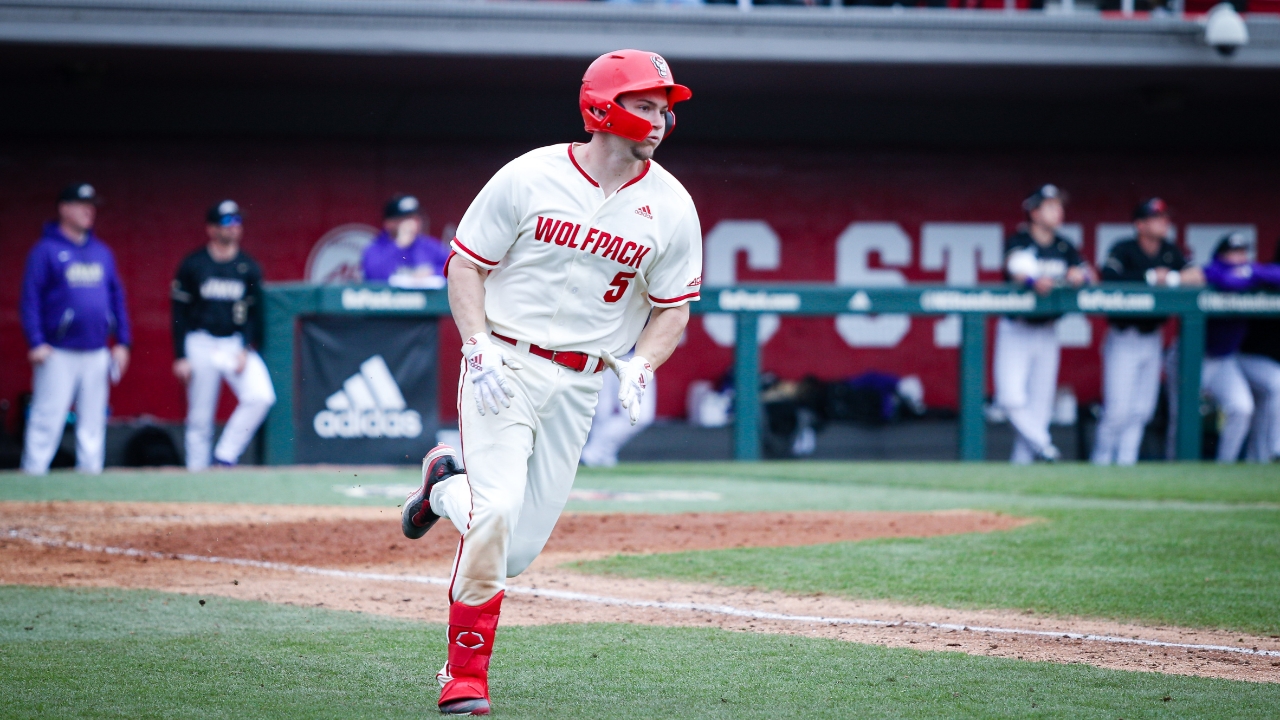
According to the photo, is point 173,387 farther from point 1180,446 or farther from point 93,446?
point 1180,446

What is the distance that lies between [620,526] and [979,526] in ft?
6.09

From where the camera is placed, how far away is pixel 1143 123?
48.2 feet

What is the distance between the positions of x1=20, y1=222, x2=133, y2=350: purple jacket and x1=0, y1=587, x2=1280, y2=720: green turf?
18.3 feet

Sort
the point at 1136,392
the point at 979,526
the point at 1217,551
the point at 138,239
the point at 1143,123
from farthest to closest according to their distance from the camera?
the point at 1143,123 → the point at 138,239 → the point at 1136,392 → the point at 979,526 → the point at 1217,551

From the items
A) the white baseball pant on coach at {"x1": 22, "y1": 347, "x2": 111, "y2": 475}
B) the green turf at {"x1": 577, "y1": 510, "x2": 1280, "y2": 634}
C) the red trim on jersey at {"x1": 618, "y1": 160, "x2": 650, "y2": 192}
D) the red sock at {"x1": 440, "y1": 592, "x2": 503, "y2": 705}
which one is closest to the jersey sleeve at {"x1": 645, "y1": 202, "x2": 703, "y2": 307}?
the red trim on jersey at {"x1": 618, "y1": 160, "x2": 650, "y2": 192}

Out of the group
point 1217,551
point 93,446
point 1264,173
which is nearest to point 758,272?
point 1264,173

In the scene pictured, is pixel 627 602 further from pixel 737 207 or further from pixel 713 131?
pixel 737 207

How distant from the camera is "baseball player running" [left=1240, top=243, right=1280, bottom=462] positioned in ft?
37.2

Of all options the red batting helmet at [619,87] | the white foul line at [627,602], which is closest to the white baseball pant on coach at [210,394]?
the white foul line at [627,602]

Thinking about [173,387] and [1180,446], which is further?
[173,387]

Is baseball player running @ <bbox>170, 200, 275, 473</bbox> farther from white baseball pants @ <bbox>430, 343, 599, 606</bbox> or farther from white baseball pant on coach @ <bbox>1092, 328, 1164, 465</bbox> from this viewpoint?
white baseball pants @ <bbox>430, 343, 599, 606</bbox>

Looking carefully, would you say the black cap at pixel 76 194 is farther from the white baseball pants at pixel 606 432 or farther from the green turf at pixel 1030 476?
the green turf at pixel 1030 476

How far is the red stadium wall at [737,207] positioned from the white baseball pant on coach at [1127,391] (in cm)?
411

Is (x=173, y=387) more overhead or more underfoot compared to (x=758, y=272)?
more underfoot
